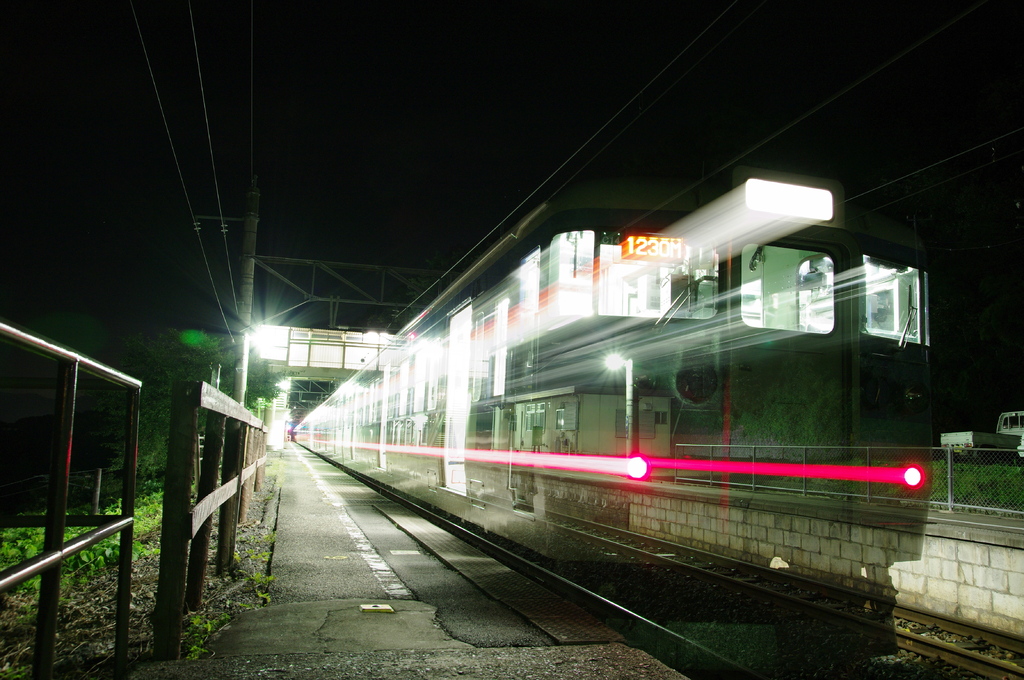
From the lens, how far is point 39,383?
11.5 ft

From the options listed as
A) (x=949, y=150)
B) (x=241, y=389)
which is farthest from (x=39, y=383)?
(x=949, y=150)

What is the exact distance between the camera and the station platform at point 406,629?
3773mm

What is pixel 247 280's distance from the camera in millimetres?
17219

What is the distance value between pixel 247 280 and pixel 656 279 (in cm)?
1169

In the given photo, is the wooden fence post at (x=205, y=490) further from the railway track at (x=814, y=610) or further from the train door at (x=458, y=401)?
the train door at (x=458, y=401)

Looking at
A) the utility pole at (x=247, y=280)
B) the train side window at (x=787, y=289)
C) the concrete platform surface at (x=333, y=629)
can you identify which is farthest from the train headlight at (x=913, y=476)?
the utility pole at (x=247, y=280)

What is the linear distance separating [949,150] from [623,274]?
62.8 ft

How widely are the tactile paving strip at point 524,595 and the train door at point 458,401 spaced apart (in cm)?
157

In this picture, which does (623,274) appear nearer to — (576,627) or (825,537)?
(825,537)

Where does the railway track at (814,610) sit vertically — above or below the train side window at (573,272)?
below

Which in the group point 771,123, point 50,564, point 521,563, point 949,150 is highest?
point 771,123

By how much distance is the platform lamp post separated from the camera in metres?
8.30

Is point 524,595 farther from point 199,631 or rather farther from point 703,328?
point 703,328

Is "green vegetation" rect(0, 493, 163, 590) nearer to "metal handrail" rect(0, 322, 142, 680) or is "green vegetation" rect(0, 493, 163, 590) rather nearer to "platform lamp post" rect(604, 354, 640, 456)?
"metal handrail" rect(0, 322, 142, 680)
